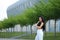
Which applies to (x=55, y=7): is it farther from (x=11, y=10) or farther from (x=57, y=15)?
(x=11, y=10)

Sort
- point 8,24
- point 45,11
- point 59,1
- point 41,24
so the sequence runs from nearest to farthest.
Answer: point 41,24
point 59,1
point 45,11
point 8,24

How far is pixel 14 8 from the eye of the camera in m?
139

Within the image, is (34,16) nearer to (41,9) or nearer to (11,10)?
(41,9)

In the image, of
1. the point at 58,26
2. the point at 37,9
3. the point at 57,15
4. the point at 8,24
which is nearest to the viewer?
the point at 57,15

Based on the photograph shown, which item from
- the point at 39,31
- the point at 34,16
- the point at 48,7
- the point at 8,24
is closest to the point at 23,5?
the point at 8,24

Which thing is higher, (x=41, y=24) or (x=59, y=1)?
(x=59, y=1)

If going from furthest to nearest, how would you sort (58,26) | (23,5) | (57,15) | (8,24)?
1. (23,5)
2. (58,26)
3. (8,24)
4. (57,15)

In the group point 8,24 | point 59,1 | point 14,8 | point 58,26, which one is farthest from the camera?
point 14,8

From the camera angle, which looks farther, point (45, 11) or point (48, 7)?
point (45, 11)

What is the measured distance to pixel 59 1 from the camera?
31703 millimetres

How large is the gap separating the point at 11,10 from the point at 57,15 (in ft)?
358

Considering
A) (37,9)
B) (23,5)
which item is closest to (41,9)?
(37,9)

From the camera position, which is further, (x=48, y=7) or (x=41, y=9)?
(x=41, y=9)

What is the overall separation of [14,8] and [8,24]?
59495 millimetres
